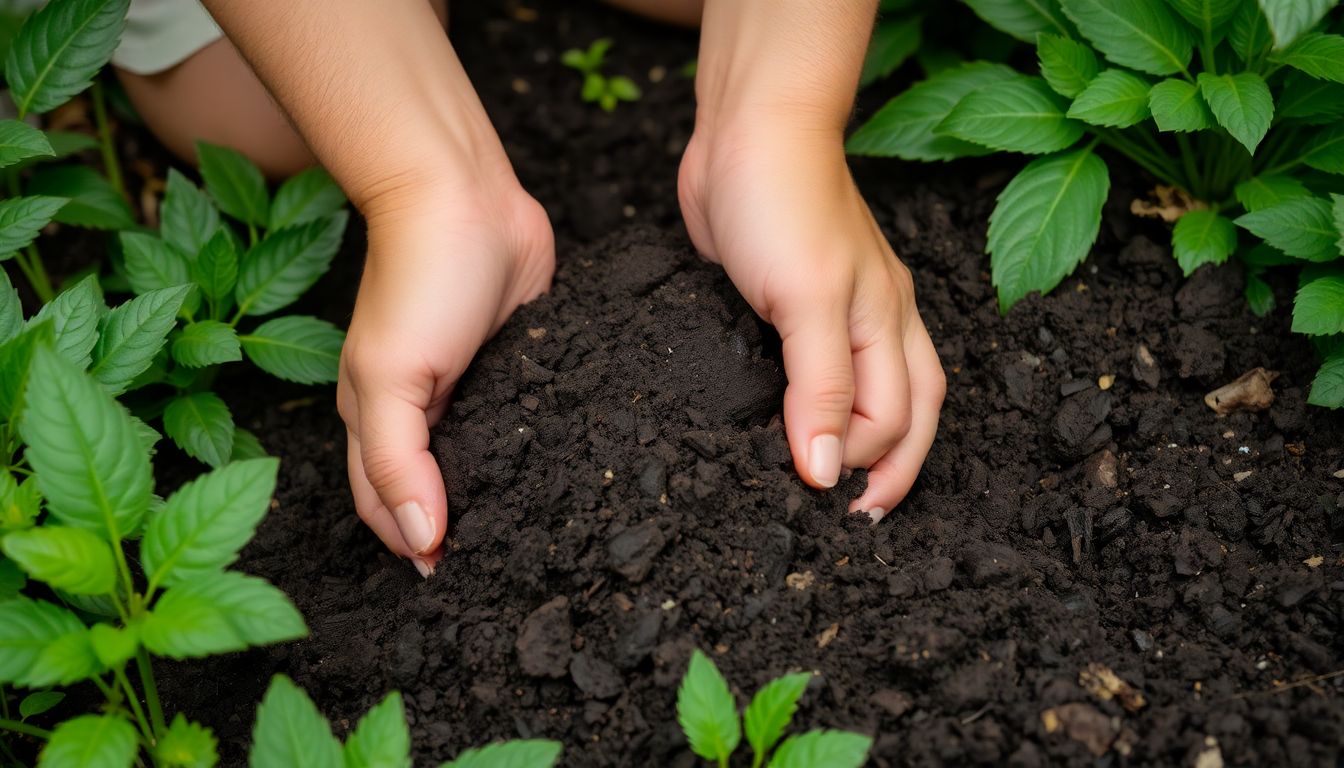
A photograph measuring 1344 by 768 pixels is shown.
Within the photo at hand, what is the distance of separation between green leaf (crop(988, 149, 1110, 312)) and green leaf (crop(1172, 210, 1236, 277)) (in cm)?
18

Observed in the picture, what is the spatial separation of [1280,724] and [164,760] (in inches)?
65.5

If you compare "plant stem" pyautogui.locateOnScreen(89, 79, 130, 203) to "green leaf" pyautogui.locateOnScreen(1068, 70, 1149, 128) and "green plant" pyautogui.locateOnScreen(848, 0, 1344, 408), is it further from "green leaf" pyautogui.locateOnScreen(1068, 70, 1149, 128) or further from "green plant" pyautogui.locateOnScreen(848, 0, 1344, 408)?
"green leaf" pyautogui.locateOnScreen(1068, 70, 1149, 128)

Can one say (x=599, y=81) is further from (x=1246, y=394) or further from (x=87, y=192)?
(x=1246, y=394)

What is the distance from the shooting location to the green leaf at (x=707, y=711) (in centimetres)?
152

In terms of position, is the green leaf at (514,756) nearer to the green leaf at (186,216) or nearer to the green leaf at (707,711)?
the green leaf at (707,711)

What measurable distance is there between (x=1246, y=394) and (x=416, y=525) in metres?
1.70

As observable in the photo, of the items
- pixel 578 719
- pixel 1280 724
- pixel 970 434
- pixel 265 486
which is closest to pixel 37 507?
pixel 265 486

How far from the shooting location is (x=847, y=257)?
2.01 meters

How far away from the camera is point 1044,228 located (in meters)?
2.38

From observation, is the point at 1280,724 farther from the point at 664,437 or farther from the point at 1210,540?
the point at 664,437

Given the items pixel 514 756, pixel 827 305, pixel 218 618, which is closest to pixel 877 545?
pixel 827 305

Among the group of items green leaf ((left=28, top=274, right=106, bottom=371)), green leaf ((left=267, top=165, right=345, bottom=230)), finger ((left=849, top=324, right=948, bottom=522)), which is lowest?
finger ((left=849, top=324, right=948, bottom=522))

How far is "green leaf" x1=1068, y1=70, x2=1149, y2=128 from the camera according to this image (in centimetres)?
227

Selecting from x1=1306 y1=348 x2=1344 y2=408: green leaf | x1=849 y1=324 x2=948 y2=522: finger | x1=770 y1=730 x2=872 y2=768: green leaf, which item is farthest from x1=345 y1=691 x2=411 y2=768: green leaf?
x1=1306 y1=348 x2=1344 y2=408: green leaf
